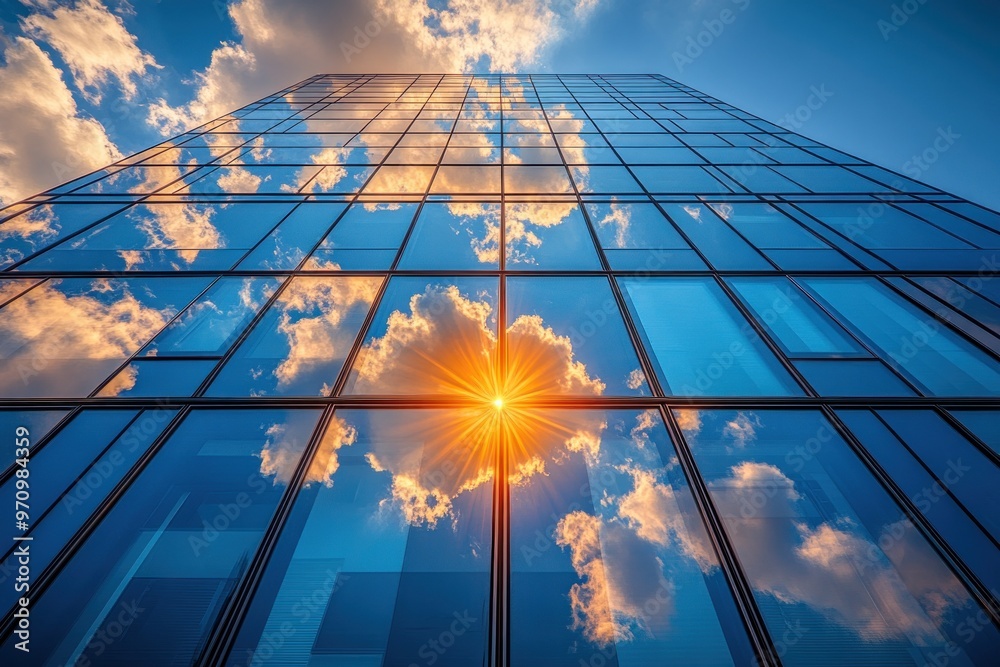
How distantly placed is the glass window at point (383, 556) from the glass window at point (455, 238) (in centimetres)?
329

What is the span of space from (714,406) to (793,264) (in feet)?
12.9

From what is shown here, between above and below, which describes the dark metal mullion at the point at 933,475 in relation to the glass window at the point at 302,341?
below

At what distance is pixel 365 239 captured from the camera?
7496 mm

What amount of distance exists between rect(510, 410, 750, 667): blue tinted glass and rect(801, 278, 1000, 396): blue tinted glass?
3610mm

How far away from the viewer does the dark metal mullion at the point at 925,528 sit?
3.24m

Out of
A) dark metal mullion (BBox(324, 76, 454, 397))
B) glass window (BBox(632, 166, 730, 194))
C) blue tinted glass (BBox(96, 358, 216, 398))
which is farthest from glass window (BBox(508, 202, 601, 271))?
blue tinted glass (BBox(96, 358, 216, 398))

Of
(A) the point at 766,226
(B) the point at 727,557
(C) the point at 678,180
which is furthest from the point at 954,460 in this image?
(C) the point at 678,180

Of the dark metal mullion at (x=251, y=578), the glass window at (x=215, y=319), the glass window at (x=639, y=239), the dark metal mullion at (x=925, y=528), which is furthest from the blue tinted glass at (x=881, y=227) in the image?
the glass window at (x=215, y=319)

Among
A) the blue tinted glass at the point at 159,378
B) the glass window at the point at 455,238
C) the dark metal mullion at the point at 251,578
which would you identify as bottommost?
the dark metal mullion at the point at 251,578

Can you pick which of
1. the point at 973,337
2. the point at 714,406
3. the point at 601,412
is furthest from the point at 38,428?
the point at 973,337

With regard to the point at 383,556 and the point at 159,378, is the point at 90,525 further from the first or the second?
the point at 383,556

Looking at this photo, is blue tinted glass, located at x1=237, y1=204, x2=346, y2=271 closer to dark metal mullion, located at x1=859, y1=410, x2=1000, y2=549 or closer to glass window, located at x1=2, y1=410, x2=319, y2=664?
glass window, located at x1=2, y1=410, x2=319, y2=664

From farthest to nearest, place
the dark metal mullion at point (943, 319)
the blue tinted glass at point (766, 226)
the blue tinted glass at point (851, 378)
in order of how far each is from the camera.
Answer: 1. the blue tinted glass at point (766, 226)
2. the dark metal mullion at point (943, 319)
3. the blue tinted glass at point (851, 378)

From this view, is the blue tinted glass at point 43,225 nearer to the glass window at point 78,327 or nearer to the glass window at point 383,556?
the glass window at point 78,327
